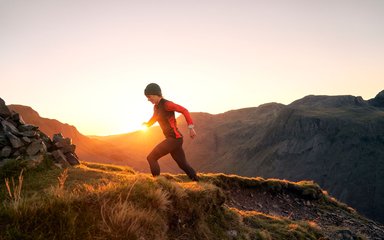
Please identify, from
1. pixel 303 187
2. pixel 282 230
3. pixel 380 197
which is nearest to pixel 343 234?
pixel 282 230

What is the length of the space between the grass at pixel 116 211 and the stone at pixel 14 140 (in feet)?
4.36

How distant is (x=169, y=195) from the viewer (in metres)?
8.46

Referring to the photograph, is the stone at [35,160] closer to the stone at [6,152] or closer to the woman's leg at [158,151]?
the stone at [6,152]

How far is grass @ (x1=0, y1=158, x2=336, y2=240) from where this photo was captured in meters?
5.52

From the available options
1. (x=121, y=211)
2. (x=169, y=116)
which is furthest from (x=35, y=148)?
(x=121, y=211)

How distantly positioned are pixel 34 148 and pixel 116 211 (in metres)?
7.40

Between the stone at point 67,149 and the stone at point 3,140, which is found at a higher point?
the stone at point 3,140

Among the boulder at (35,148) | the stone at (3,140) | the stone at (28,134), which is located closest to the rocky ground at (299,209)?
the boulder at (35,148)

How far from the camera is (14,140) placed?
11.9 m

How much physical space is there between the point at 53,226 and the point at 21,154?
732 cm

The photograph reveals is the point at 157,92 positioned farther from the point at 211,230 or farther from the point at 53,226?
the point at 53,226

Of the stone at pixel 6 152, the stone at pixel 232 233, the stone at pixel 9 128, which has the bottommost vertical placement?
the stone at pixel 232 233

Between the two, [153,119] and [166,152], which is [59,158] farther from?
[166,152]

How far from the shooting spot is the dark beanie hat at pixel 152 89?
11531mm
